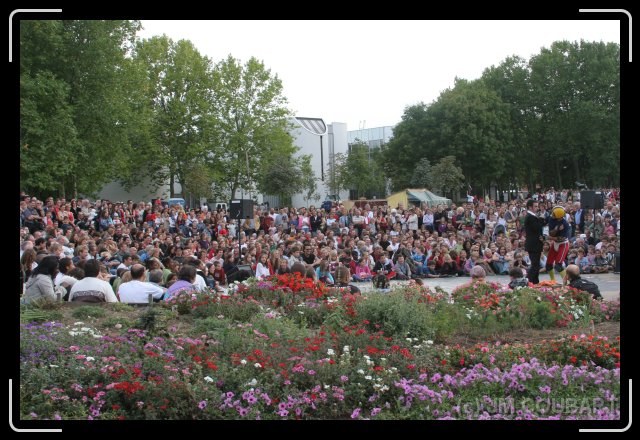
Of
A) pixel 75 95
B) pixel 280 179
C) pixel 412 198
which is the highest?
pixel 75 95

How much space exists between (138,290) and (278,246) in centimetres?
991

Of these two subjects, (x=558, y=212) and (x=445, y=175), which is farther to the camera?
(x=445, y=175)

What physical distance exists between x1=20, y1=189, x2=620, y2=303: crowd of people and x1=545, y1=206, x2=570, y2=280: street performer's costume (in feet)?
0.10

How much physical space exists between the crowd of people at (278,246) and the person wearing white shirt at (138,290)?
2 centimetres

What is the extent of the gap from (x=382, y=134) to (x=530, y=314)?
95.0m

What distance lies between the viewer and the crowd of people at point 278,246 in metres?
11.3

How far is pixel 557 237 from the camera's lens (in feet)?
48.0

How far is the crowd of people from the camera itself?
11.3 metres

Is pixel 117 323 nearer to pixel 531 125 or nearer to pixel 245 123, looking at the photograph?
pixel 245 123

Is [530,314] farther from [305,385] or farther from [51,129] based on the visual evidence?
[51,129]

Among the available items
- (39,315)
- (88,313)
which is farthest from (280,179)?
(39,315)

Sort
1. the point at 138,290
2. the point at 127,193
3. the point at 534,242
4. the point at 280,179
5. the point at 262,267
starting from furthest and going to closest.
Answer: the point at 127,193 → the point at 280,179 → the point at 262,267 → the point at 534,242 → the point at 138,290

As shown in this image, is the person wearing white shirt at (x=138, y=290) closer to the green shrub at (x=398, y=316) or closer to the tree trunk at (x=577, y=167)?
the green shrub at (x=398, y=316)
